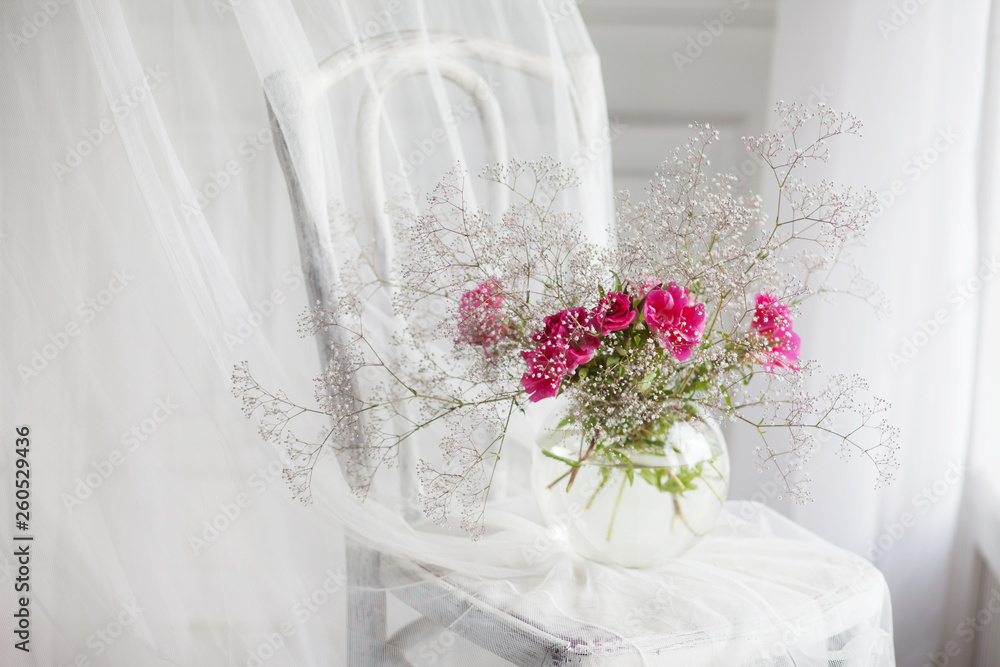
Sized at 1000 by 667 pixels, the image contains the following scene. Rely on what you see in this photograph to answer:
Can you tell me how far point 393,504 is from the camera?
3.03ft

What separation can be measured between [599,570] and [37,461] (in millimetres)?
584

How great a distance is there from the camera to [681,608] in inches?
30.4

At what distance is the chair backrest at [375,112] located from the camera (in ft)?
2.78

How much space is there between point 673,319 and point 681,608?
0.29 metres

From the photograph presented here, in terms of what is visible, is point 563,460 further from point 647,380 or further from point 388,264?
point 388,264

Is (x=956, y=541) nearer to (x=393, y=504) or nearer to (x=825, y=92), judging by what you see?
(x=825, y=92)
